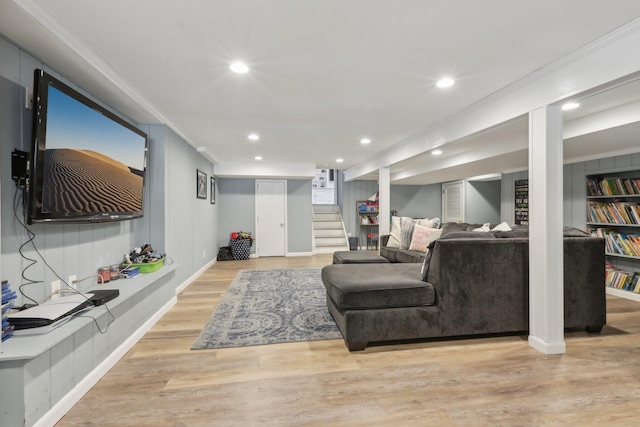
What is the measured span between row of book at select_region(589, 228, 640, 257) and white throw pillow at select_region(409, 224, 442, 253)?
2.08 metres

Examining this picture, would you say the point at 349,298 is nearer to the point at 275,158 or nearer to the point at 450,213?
the point at 275,158

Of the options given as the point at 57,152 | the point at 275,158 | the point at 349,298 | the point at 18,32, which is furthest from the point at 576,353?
the point at 275,158

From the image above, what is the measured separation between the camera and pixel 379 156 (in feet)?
17.8

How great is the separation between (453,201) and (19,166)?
8723 millimetres

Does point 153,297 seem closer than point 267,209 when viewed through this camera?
Yes

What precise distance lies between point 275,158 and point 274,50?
3964 mm

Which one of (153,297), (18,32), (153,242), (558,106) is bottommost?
(153,297)

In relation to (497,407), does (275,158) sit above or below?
above

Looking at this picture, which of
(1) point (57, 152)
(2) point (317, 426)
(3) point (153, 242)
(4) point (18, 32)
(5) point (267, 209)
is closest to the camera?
(2) point (317, 426)

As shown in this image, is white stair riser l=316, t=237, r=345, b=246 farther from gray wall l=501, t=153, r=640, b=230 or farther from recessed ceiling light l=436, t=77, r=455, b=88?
recessed ceiling light l=436, t=77, r=455, b=88

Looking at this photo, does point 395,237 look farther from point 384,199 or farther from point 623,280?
point 623,280

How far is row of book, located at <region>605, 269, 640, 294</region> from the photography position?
373 cm

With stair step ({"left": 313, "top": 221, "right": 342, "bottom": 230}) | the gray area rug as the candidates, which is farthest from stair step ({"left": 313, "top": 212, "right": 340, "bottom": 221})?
the gray area rug

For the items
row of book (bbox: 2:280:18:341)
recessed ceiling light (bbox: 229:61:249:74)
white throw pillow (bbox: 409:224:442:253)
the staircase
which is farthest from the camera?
the staircase
